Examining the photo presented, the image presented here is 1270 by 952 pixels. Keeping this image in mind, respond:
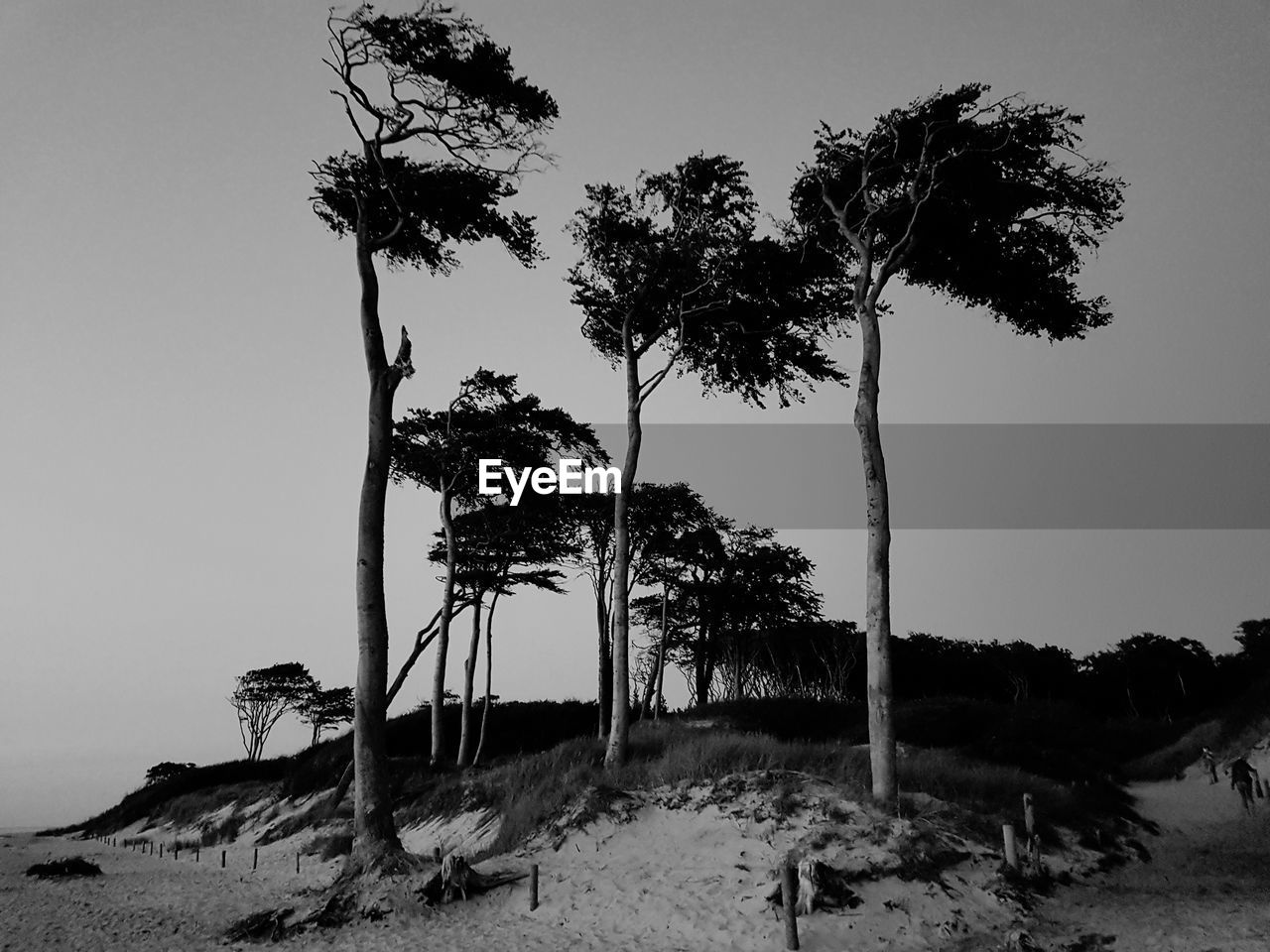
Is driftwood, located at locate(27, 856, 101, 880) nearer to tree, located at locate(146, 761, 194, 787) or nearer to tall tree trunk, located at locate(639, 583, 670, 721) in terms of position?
tall tree trunk, located at locate(639, 583, 670, 721)

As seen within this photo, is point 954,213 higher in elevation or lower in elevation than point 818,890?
higher

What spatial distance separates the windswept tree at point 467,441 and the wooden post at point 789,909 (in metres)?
17.6

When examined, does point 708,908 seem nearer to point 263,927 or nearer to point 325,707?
point 263,927

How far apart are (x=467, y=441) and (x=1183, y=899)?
21814mm

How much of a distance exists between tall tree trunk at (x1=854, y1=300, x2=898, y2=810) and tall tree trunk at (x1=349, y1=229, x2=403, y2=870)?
28.7 ft

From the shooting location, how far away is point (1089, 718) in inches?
1334

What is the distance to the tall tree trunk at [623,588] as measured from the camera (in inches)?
694

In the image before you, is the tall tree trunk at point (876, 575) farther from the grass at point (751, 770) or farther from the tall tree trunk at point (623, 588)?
the tall tree trunk at point (623, 588)

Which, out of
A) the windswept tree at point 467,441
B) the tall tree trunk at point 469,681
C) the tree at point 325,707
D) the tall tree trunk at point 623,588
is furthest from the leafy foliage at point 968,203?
the tree at point 325,707

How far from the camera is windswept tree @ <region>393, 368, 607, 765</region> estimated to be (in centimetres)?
2638

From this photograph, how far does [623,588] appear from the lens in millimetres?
18453

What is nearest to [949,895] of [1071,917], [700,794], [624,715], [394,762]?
[1071,917]

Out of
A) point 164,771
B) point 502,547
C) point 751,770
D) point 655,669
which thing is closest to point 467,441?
point 502,547

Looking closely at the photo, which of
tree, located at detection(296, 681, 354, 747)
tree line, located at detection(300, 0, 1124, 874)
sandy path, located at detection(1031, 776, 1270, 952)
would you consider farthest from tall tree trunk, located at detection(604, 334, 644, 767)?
tree, located at detection(296, 681, 354, 747)
